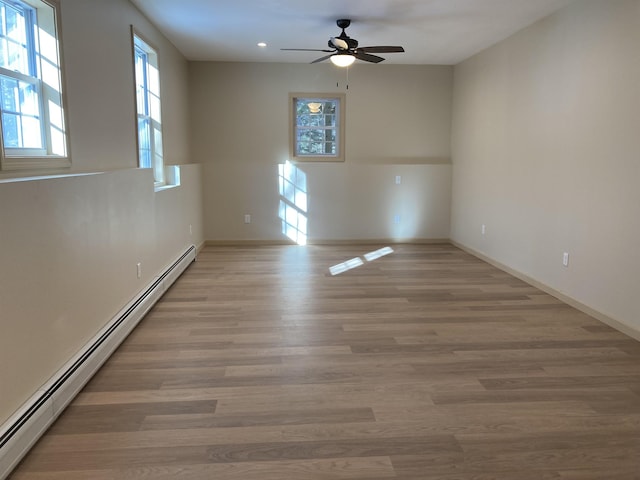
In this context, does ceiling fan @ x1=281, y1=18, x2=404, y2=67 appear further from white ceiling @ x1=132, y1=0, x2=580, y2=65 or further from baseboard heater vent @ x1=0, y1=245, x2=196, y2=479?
baseboard heater vent @ x1=0, y1=245, x2=196, y2=479

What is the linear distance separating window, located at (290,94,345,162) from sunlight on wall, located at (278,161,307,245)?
0.86ft

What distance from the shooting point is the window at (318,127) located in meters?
6.88

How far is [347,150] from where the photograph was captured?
6973mm

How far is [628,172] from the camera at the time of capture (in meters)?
3.41

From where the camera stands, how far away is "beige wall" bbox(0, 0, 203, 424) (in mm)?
1997

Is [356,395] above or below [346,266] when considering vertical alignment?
below

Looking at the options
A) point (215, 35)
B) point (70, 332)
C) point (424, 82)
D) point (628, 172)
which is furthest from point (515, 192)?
point (70, 332)

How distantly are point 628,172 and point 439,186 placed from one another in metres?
3.72

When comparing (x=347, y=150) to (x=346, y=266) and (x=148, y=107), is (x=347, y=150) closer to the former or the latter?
(x=346, y=266)

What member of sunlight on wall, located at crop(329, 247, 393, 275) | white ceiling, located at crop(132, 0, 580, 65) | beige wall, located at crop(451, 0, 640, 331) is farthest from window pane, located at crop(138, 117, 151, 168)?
beige wall, located at crop(451, 0, 640, 331)

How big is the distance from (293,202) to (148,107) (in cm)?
276

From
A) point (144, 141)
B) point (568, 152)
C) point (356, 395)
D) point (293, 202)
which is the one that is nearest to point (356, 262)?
point (293, 202)

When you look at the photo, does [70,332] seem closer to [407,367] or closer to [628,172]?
[407,367]

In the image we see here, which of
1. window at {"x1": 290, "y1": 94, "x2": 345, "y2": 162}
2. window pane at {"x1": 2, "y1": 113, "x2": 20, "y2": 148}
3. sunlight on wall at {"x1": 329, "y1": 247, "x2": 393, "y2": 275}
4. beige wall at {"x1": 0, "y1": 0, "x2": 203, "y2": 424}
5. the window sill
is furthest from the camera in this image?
window at {"x1": 290, "y1": 94, "x2": 345, "y2": 162}
